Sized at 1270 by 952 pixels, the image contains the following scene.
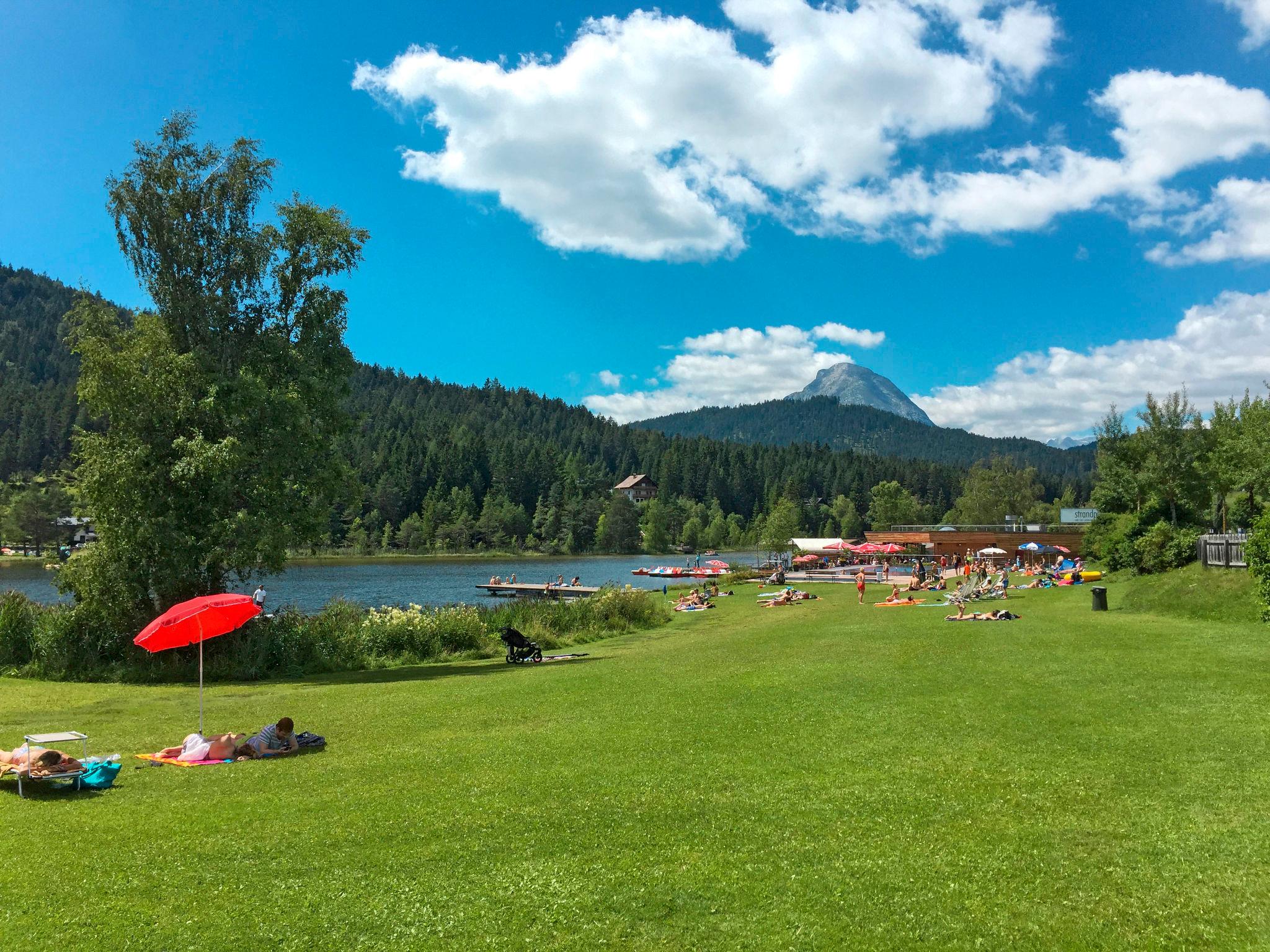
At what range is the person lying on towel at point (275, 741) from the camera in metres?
11.1

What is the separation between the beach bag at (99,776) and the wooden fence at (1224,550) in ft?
92.5

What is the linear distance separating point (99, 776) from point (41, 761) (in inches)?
23.7

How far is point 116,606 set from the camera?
21.8m

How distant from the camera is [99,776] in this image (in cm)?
926

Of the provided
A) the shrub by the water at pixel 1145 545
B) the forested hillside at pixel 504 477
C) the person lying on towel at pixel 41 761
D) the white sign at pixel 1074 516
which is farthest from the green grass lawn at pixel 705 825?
the forested hillside at pixel 504 477

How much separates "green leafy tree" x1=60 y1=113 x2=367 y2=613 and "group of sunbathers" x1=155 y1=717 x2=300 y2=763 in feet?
37.5

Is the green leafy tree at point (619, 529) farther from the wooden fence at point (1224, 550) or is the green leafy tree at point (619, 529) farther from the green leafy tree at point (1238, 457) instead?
the wooden fence at point (1224, 550)

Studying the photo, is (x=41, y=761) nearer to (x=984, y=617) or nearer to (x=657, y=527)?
(x=984, y=617)

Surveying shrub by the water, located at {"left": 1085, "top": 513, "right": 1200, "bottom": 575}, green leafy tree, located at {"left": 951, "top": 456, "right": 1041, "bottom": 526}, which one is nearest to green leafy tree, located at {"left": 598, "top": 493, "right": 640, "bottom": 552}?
green leafy tree, located at {"left": 951, "top": 456, "right": 1041, "bottom": 526}

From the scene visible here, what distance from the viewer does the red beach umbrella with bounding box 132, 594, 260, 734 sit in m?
12.6

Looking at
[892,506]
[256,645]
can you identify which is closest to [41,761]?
[256,645]

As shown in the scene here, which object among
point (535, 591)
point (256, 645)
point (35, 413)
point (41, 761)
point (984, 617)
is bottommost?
point (535, 591)

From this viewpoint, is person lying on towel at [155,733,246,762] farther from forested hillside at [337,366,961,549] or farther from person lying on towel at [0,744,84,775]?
forested hillside at [337,366,961,549]

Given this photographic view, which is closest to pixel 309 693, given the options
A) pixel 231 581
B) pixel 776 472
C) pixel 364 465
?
pixel 231 581
